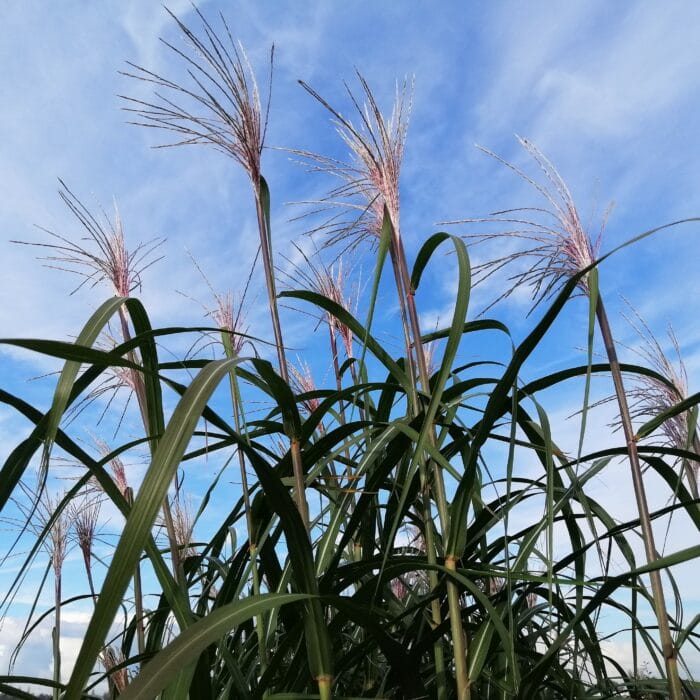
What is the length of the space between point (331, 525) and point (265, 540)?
5.3 inches

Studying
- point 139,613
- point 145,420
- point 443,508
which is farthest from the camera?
point 139,613

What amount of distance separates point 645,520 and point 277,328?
838 mm

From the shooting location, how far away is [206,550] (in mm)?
1601

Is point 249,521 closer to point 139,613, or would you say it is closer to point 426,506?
point 426,506

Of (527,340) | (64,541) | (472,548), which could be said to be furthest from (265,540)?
(64,541)

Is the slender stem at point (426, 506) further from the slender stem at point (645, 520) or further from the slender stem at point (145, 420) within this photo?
the slender stem at point (145, 420)

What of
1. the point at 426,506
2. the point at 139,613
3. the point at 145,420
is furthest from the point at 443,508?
the point at 139,613

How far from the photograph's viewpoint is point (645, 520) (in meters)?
1.41

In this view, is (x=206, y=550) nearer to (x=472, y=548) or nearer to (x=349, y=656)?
(x=349, y=656)

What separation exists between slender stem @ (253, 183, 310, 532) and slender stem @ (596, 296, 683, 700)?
64 cm

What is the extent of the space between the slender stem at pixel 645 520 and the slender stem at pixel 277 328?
0.64 m

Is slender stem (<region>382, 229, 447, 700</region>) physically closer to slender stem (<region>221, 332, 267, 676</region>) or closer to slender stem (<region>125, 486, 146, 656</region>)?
slender stem (<region>221, 332, 267, 676</region>)

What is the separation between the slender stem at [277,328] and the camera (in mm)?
1268

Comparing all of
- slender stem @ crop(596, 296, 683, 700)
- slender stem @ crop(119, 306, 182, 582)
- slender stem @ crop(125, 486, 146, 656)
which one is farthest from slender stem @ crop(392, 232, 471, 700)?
slender stem @ crop(125, 486, 146, 656)
